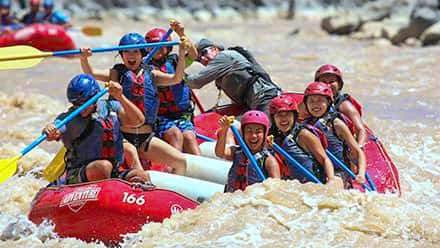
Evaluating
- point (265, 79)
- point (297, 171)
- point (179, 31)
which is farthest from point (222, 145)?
point (265, 79)

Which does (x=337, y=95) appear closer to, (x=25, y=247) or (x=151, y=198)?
(x=151, y=198)

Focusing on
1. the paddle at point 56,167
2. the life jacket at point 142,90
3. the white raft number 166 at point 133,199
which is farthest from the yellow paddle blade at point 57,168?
the white raft number 166 at point 133,199

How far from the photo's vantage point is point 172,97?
6.23 meters

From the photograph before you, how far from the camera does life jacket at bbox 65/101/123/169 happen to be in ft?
16.9

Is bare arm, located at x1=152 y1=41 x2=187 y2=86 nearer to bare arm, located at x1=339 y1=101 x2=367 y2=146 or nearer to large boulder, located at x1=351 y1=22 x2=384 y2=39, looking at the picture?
bare arm, located at x1=339 y1=101 x2=367 y2=146

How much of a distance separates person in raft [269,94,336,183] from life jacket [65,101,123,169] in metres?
0.96

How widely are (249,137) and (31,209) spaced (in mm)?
1404

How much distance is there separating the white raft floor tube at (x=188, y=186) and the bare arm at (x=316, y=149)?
567 millimetres

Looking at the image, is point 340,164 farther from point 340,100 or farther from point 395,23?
point 395,23

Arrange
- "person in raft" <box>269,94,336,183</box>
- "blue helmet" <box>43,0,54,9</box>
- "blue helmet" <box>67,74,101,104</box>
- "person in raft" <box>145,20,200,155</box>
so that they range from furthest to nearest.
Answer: "blue helmet" <box>43,0,54,9</box> < "person in raft" <box>145,20,200,155</box> < "person in raft" <box>269,94,336,183</box> < "blue helmet" <box>67,74,101,104</box>

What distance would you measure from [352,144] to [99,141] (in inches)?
66.5

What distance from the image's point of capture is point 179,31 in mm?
5938

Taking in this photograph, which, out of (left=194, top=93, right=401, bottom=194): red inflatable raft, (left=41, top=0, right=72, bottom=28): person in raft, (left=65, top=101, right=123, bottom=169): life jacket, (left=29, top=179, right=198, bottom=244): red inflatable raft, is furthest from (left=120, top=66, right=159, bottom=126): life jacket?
(left=41, top=0, right=72, bottom=28): person in raft

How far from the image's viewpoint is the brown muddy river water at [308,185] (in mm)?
4941
